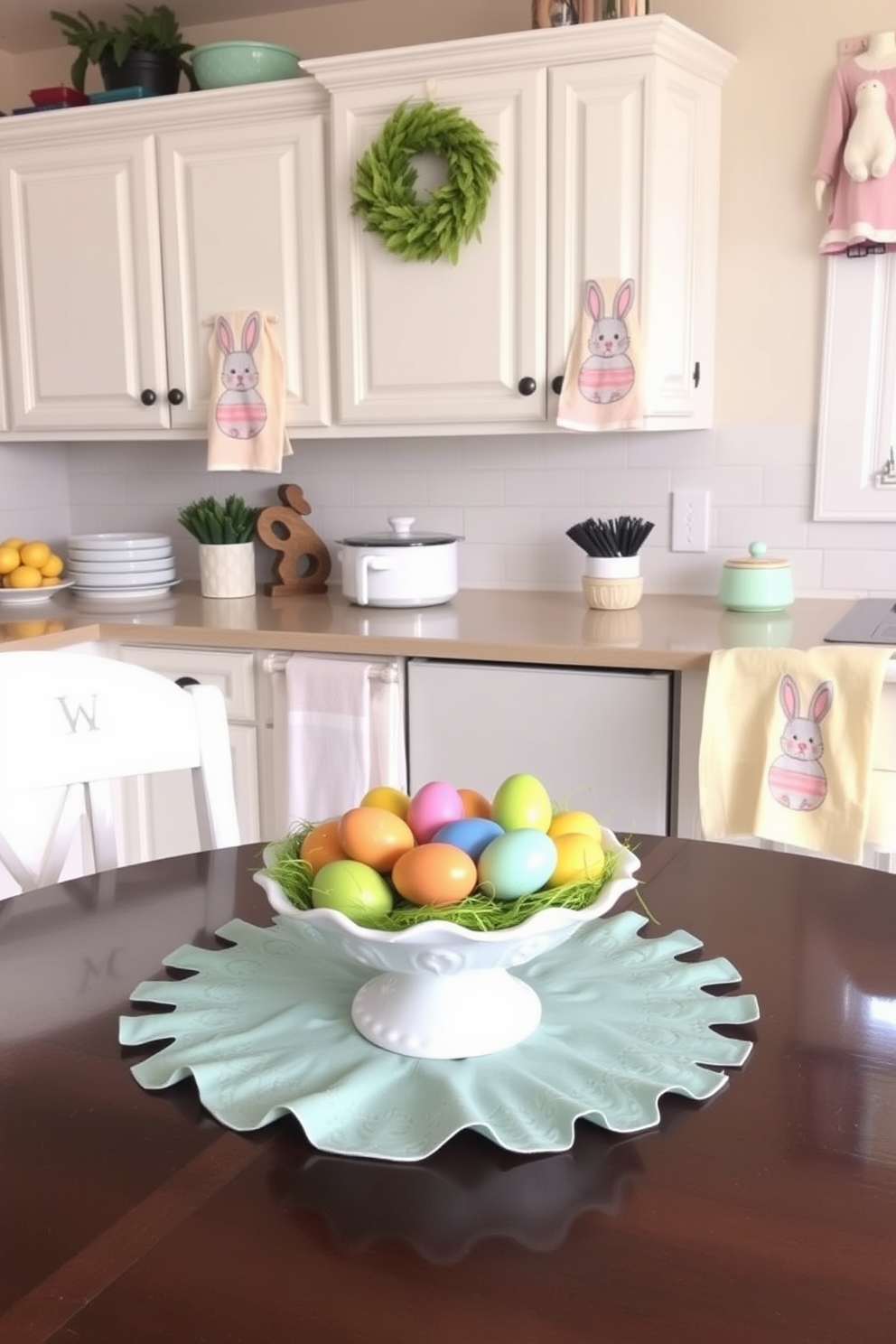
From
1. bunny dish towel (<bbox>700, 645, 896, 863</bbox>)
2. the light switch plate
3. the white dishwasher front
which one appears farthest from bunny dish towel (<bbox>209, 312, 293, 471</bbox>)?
bunny dish towel (<bbox>700, 645, 896, 863</bbox>)

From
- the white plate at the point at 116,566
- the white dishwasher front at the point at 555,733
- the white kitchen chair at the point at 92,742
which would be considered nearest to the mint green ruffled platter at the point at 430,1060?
the white kitchen chair at the point at 92,742

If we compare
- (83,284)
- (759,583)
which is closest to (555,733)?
(759,583)

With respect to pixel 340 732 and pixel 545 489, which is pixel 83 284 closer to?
pixel 545 489

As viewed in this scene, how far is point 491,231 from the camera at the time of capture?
258 centimetres

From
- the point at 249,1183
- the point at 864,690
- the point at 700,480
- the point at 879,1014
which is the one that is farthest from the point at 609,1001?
the point at 700,480

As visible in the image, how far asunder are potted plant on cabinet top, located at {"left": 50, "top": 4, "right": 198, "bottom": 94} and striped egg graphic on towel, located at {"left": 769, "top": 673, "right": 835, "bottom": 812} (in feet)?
6.48

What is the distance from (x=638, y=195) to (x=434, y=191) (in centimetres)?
41

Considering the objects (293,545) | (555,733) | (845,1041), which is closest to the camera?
(845,1041)

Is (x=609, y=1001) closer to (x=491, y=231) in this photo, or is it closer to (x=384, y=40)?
(x=491, y=231)

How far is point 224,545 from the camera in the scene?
303cm

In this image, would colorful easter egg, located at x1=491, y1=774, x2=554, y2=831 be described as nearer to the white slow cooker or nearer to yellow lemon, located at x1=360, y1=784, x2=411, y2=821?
yellow lemon, located at x1=360, y1=784, x2=411, y2=821

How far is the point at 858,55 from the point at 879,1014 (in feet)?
7.25

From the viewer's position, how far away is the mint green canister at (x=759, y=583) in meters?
2.63

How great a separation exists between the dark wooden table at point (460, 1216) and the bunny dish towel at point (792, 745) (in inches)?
40.3
